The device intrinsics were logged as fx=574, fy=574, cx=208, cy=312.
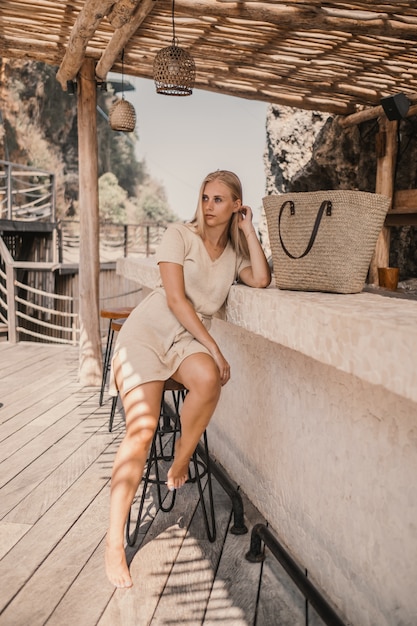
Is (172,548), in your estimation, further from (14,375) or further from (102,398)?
(14,375)

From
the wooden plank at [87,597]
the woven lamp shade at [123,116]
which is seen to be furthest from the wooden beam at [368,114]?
the wooden plank at [87,597]

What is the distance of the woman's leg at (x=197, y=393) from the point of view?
76.5 inches

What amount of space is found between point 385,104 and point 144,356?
3481mm

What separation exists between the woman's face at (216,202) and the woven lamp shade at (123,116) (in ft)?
9.44

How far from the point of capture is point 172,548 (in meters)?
2.15

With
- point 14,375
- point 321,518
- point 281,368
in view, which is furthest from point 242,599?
point 14,375

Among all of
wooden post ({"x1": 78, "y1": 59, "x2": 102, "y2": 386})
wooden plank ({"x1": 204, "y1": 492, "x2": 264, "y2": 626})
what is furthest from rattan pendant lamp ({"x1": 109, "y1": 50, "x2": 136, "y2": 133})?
wooden plank ({"x1": 204, "y1": 492, "x2": 264, "y2": 626})

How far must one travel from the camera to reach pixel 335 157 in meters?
7.52

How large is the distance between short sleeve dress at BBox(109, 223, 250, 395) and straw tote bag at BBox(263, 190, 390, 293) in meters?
0.35

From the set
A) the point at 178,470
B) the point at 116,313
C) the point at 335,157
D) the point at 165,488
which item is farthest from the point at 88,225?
the point at 335,157

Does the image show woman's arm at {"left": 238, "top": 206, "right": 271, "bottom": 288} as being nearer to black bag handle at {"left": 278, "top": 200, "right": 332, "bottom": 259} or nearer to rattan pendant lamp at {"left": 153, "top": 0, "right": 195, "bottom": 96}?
black bag handle at {"left": 278, "top": 200, "right": 332, "bottom": 259}

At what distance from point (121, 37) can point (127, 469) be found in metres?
3.04

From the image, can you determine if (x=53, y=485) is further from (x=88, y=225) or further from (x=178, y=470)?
(x=88, y=225)

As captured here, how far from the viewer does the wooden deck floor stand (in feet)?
5.77
